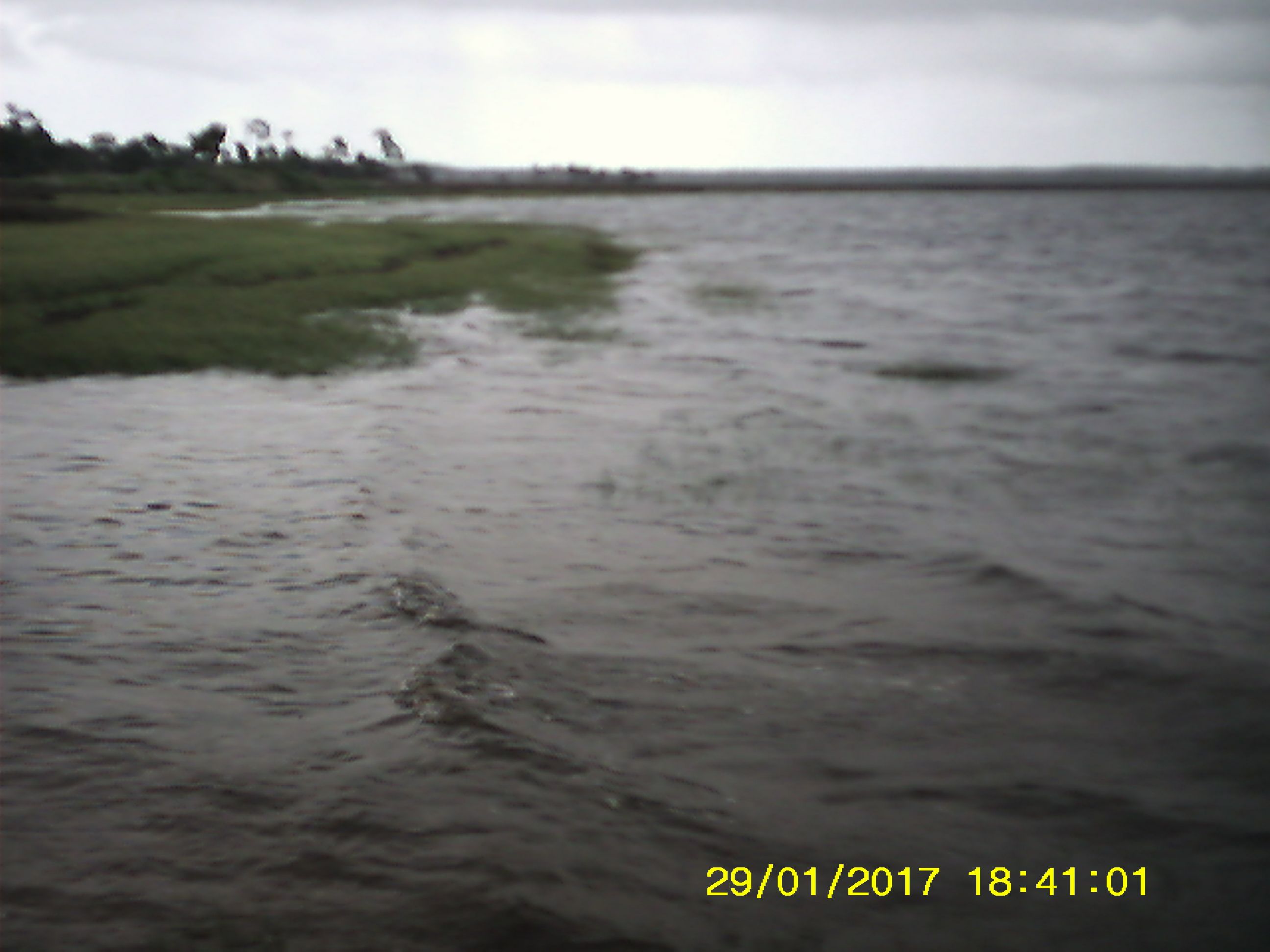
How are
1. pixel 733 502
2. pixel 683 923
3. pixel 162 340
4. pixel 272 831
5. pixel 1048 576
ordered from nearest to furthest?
pixel 683 923
pixel 272 831
pixel 1048 576
pixel 733 502
pixel 162 340

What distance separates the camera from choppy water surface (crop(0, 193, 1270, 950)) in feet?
13.0

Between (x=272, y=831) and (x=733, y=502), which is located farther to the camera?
(x=733, y=502)

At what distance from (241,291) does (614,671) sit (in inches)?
683

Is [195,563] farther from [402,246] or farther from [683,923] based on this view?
[402,246]

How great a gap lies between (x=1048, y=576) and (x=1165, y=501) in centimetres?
334

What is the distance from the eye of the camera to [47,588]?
701 centimetres

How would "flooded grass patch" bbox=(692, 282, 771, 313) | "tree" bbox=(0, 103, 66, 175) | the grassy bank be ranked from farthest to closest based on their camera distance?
"tree" bbox=(0, 103, 66, 175)
"flooded grass patch" bbox=(692, 282, 771, 313)
the grassy bank

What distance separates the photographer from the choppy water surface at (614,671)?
3.98 meters

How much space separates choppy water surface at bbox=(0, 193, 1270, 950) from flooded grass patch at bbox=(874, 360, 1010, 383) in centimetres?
323

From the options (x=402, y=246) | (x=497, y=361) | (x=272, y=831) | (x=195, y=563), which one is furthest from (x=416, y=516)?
(x=402, y=246)

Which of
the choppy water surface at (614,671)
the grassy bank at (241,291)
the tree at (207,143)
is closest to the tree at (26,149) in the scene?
the tree at (207,143)

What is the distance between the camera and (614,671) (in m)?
5.88
